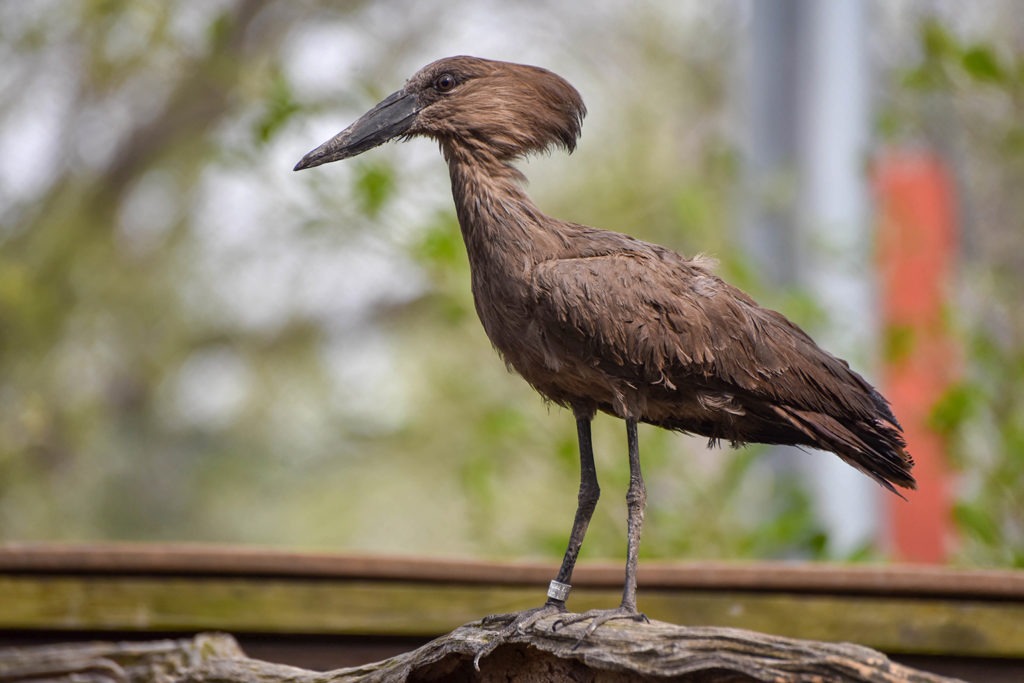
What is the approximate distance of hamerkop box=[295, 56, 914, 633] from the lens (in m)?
1.77

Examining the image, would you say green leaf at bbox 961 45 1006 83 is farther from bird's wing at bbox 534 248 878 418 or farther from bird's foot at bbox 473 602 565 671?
bird's foot at bbox 473 602 565 671

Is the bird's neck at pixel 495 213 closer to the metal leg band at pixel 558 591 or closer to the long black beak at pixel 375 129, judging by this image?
the long black beak at pixel 375 129

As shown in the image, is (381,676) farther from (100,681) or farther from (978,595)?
(978,595)

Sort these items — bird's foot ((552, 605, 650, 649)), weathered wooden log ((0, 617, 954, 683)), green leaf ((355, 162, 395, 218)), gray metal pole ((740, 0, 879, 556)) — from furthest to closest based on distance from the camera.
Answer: gray metal pole ((740, 0, 879, 556)) < green leaf ((355, 162, 395, 218)) < bird's foot ((552, 605, 650, 649)) < weathered wooden log ((0, 617, 954, 683))

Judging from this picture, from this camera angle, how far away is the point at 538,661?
5.83ft

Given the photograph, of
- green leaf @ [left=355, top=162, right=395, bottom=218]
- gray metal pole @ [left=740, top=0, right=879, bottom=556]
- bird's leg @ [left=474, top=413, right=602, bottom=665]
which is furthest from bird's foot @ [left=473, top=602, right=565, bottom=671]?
gray metal pole @ [left=740, top=0, right=879, bottom=556]

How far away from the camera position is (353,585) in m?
2.40

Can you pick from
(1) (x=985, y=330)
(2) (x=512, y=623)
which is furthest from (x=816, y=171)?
(2) (x=512, y=623)

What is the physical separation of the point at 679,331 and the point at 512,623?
1.70 feet

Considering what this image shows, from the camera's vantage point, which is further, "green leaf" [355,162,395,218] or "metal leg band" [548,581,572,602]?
"green leaf" [355,162,395,218]

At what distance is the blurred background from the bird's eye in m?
1.00


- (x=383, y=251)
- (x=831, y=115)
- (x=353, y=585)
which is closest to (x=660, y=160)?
(x=831, y=115)

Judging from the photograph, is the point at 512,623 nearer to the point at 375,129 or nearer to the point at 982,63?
the point at 375,129

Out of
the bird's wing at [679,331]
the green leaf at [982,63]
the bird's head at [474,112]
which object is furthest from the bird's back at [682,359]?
the green leaf at [982,63]
